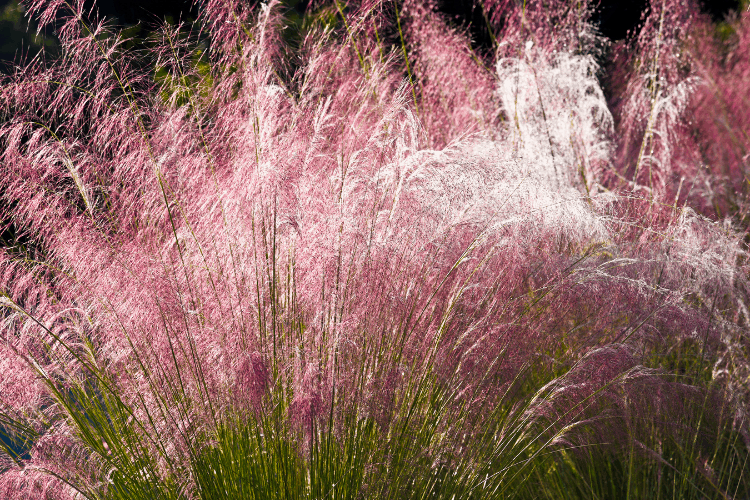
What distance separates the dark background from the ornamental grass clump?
0.51m

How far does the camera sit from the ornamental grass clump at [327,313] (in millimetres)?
1844

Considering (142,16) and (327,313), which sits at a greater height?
(327,313)

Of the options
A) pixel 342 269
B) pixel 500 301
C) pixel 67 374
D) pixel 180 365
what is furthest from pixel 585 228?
pixel 67 374

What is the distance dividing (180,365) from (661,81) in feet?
11.4

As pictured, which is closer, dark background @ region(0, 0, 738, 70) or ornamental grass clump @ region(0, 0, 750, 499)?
ornamental grass clump @ region(0, 0, 750, 499)

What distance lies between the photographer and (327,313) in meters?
1.83

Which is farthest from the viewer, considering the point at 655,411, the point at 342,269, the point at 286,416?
the point at 655,411

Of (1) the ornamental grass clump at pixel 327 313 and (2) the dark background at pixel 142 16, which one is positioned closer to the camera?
(1) the ornamental grass clump at pixel 327 313

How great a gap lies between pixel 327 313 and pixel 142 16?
4129mm

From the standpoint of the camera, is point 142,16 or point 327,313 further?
point 142,16

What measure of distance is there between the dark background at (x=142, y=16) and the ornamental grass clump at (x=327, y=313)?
508 mm

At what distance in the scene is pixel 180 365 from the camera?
197cm

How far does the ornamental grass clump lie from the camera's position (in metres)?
1.84

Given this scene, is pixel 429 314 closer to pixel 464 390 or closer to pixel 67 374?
pixel 464 390
